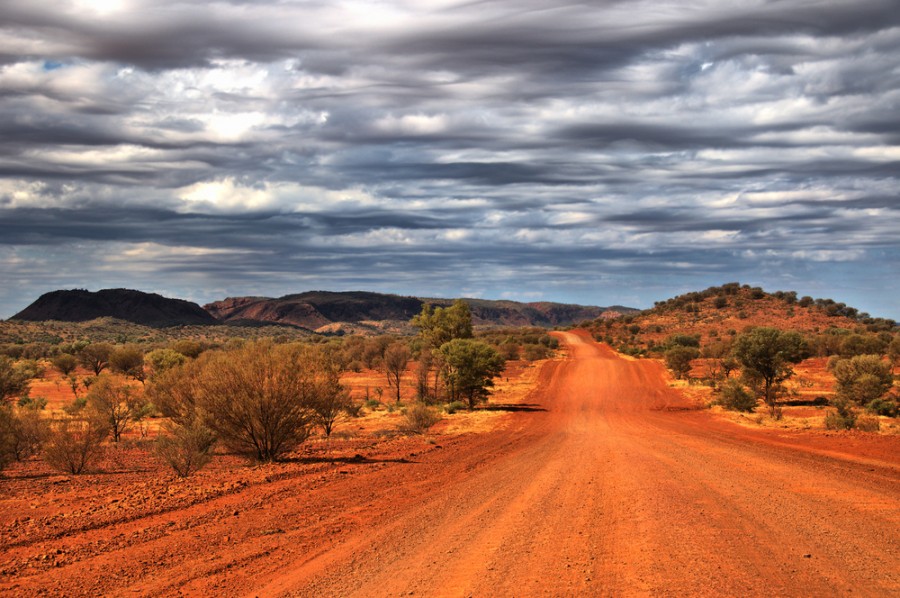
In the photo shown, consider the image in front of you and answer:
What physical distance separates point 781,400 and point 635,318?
79880 millimetres

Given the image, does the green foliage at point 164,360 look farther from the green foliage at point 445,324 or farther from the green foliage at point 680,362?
the green foliage at point 680,362

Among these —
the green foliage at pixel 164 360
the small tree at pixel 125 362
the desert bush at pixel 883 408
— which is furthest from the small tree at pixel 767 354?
the small tree at pixel 125 362

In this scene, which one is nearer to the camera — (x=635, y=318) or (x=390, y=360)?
(x=390, y=360)

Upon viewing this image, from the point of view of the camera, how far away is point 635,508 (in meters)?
13.1

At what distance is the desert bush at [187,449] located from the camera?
18.0 m

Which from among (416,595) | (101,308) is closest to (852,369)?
(416,595)

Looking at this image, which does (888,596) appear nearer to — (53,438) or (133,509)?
(133,509)

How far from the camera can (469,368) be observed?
43500 mm

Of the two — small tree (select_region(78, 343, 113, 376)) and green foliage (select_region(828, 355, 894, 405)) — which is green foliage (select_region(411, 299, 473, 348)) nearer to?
green foliage (select_region(828, 355, 894, 405))

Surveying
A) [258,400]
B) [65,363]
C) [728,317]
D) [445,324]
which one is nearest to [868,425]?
[258,400]

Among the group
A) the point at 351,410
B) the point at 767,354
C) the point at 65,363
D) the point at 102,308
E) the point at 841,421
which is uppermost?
the point at 102,308

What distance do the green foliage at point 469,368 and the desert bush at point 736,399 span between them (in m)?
13.2

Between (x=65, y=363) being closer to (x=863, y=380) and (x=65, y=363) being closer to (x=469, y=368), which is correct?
(x=469, y=368)

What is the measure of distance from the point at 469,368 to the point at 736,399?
15.0m
